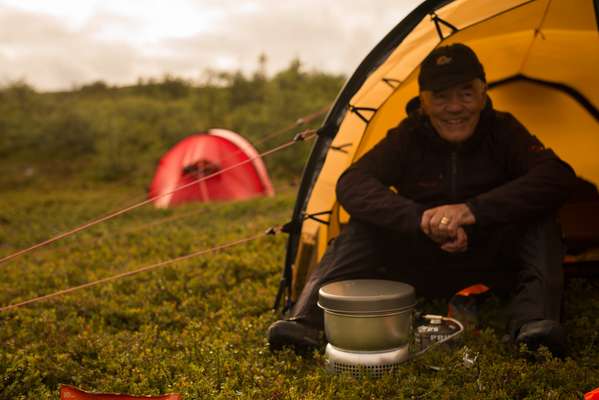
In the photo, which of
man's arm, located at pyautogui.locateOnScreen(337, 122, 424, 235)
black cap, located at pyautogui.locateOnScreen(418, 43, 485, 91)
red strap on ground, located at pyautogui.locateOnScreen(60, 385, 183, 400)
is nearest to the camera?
red strap on ground, located at pyautogui.locateOnScreen(60, 385, 183, 400)

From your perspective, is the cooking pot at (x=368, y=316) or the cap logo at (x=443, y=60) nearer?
the cooking pot at (x=368, y=316)

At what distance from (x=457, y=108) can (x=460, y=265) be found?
950 mm

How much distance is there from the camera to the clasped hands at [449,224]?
133 inches

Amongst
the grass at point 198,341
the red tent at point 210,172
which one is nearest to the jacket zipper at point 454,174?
the grass at point 198,341

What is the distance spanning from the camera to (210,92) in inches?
830

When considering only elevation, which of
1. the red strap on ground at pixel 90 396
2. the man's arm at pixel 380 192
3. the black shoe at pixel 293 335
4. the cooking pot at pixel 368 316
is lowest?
the black shoe at pixel 293 335

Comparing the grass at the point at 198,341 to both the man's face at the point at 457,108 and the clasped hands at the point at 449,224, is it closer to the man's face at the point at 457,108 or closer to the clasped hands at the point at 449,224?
the clasped hands at the point at 449,224

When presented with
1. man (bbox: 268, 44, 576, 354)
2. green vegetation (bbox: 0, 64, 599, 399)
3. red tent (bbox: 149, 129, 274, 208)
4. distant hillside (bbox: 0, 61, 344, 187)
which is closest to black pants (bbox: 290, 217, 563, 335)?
man (bbox: 268, 44, 576, 354)

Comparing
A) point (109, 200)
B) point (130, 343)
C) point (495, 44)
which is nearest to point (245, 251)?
point (130, 343)

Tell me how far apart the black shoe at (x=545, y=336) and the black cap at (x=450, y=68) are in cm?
148

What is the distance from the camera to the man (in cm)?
340

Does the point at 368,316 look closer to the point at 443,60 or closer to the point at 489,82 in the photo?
the point at 443,60

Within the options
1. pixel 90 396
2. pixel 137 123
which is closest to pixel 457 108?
pixel 90 396

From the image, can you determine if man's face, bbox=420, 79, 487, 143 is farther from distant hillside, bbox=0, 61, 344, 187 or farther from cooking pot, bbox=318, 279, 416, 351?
distant hillside, bbox=0, 61, 344, 187
